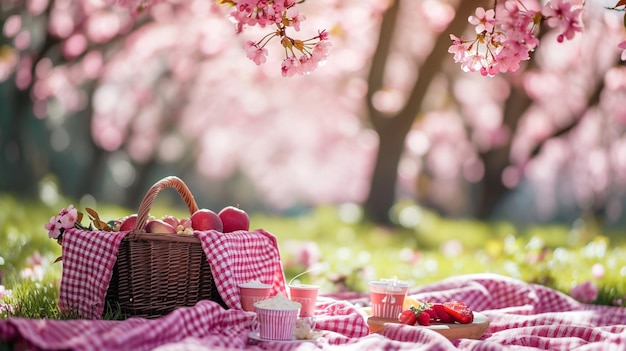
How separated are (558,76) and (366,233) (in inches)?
227

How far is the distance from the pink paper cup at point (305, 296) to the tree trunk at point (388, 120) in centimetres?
508

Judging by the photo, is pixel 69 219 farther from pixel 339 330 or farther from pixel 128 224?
pixel 339 330

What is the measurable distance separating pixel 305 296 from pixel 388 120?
19.3 ft

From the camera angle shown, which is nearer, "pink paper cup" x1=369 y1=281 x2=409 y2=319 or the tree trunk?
"pink paper cup" x1=369 y1=281 x2=409 y2=319

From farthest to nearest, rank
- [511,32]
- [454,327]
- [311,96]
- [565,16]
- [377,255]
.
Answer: [311,96]
[377,255]
[454,327]
[511,32]
[565,16]

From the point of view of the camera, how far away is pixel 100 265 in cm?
388

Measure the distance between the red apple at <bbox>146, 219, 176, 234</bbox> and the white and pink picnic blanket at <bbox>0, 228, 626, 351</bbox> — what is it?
256 mm

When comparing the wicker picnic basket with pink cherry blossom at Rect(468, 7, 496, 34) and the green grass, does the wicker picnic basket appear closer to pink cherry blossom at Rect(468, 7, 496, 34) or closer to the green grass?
the green grass

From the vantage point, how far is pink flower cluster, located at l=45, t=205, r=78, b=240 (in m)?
4.05

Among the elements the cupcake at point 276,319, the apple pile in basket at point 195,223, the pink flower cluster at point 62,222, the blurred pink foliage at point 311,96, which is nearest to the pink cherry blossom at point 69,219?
the pink flower cluster at point 62,222

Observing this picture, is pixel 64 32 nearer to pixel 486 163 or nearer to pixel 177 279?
pixel 486 163

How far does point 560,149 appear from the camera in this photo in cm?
1761

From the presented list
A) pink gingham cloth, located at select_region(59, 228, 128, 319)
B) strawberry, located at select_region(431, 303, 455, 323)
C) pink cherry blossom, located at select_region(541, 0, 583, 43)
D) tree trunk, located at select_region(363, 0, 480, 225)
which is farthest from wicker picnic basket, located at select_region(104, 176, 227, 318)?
tree trunk, located at select_region(363, 0, 480, 225)

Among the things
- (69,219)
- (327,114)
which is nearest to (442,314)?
(69,219)
